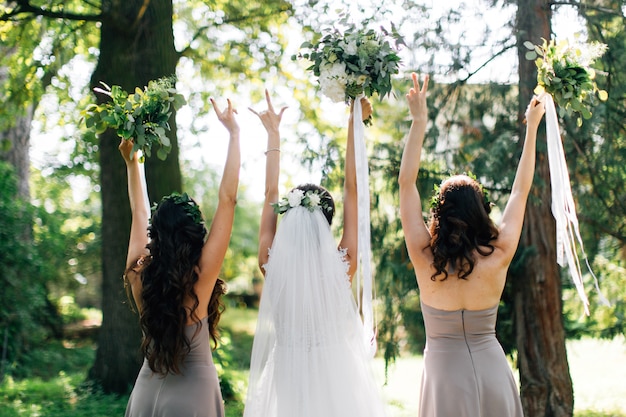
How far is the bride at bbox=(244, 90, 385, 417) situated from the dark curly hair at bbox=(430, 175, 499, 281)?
614 mm

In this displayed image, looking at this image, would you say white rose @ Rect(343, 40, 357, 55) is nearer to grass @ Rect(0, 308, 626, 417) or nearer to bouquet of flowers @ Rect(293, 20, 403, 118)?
bouquet of flowers @ Rect(293, 20, 403, 118)

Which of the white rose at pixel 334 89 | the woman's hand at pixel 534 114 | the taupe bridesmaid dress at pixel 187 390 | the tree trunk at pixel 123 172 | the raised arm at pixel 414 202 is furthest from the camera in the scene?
the tree trunk at pixel 123 172

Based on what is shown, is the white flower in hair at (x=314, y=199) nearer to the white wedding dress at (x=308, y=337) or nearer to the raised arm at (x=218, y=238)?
the white wedding dress at (x=308, y=337)

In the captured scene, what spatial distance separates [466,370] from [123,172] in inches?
199

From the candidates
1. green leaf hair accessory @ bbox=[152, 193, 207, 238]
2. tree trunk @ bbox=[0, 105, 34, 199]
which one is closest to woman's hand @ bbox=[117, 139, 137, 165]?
green leaf hair accessory @ bbox=[152, 193, 207, 238]

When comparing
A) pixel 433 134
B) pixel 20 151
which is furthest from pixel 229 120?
pixel 20 151

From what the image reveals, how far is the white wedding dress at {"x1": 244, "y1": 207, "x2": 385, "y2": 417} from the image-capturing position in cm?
365

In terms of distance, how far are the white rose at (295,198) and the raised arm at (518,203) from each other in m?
1.12

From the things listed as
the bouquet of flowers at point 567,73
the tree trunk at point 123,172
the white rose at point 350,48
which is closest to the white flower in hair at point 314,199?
the white rose at point 350,48

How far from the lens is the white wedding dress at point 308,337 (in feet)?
12.0

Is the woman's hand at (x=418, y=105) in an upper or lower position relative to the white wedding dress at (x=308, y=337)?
upper

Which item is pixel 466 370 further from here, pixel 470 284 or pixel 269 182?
pixel 269 182

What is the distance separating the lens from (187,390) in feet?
11.1

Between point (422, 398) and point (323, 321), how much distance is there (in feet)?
2.21
